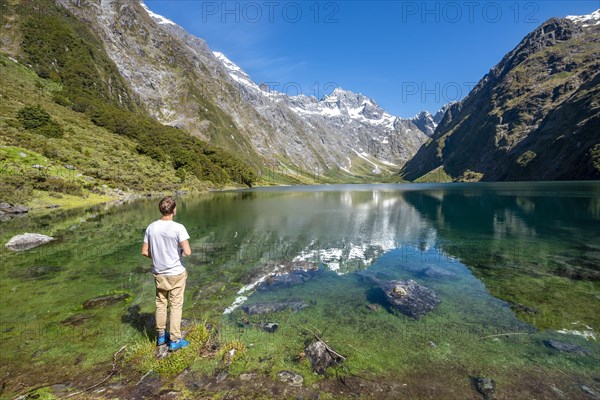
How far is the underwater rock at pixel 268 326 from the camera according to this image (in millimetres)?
A: 11461

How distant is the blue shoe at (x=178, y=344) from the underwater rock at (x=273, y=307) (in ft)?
12.4

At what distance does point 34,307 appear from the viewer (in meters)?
13.4

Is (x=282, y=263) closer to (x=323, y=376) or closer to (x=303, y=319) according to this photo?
(x=303, y=319)

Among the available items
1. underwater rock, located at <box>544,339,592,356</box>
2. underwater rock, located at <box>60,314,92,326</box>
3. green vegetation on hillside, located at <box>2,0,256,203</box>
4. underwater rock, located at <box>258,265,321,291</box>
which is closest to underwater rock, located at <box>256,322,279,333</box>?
underwater rock, located at <box>258,265,321,291</box>

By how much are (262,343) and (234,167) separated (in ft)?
592

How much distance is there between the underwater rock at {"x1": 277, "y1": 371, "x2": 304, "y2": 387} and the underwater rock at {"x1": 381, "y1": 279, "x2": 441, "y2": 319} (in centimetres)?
653

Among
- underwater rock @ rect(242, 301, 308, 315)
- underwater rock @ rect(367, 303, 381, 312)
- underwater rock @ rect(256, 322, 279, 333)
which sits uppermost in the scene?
underwater rock @ rect(367, 303, 381, 312)

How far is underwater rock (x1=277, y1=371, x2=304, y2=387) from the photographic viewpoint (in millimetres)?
8297

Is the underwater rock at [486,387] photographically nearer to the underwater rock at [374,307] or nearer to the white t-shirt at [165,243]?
the underwater rock at [374,307]

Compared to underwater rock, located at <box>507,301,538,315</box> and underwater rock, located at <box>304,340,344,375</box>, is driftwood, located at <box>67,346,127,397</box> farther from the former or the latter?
underwater rock, located at <box>507,301,538,315</box>

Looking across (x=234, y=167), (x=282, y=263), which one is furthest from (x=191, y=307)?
→ (x=234, y=167)

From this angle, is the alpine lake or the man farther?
the man

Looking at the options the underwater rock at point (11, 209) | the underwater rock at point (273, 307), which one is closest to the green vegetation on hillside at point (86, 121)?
the underwater rock at point (11, 209)

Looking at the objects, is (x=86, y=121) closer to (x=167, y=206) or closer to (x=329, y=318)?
(x=167, y=206)
